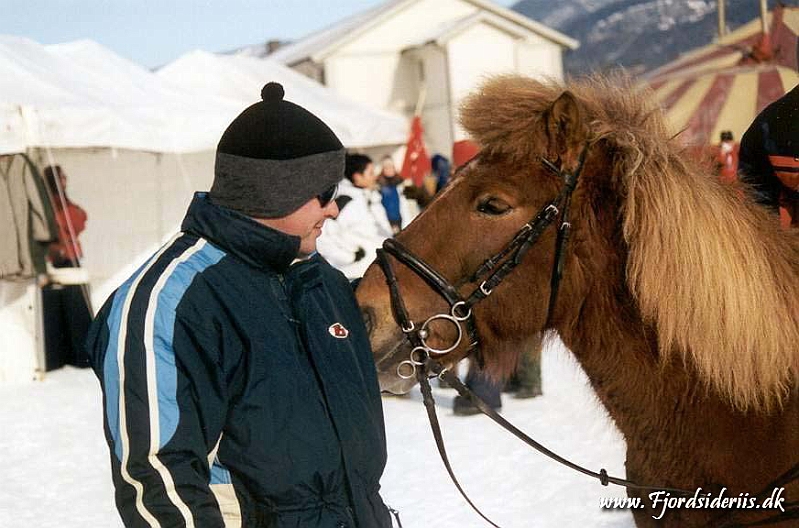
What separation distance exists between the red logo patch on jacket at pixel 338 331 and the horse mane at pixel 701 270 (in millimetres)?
741

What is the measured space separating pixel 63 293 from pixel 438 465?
18.0ft

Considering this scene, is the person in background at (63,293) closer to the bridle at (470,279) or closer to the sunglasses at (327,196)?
the bridle at (470,279)

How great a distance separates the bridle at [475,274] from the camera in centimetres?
236

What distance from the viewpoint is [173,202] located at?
12.6m

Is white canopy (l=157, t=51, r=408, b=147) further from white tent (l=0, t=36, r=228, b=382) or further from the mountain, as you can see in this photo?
the mountain

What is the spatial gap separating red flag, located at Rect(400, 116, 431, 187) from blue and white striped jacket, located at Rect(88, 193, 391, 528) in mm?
13821

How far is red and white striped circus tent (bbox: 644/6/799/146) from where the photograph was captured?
59.9 feet

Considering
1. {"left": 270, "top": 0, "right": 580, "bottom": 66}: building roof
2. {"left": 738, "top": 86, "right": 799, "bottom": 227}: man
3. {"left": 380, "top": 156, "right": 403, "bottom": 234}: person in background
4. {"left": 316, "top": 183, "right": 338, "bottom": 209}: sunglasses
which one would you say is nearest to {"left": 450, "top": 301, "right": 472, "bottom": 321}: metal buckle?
{"left": 316, "top": 183, "right": 338, "bottom": 209}: sunglasses

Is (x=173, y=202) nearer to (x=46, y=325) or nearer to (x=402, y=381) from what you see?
(x=46, y=325)

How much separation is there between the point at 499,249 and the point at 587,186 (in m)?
0.29

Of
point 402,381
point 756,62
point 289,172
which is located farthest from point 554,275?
point 756,62

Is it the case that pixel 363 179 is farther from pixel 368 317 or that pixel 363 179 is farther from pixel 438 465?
pixel 368 317

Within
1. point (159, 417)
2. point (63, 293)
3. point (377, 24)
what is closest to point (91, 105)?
point (63, 293)

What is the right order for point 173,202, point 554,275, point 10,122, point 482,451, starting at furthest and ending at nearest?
point 173,202
point 10,122
point 482,451
point 554,275
